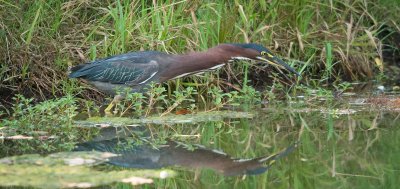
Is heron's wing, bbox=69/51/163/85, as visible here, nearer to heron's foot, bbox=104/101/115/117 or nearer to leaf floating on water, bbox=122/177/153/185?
heron's foot, bbox=104/101/115/117

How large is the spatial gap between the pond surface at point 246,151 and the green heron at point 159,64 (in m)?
0.53

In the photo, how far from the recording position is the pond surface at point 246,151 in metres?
6.06

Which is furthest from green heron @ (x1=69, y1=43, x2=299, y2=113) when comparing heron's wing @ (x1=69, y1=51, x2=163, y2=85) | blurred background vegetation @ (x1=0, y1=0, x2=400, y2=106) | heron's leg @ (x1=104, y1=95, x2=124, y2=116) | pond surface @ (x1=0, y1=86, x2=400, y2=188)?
pond surface @ (x1=0, y1=86, x2=400, y2=188)

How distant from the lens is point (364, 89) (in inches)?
400

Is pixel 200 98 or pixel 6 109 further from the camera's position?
pixel 200 98

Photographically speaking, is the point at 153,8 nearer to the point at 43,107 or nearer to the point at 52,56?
the point at 52,56

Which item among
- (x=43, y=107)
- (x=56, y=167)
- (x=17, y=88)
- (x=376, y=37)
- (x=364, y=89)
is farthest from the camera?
(x=376, y=37)

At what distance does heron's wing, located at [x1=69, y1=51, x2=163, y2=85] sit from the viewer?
28.8ft

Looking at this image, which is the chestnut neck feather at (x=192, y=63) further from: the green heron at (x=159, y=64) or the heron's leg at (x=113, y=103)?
the heron's leg at (x=113, y=103)

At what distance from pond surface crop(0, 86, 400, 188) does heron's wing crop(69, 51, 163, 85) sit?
0.74 metres

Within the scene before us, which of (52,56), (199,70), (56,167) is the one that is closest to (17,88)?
(52,56)

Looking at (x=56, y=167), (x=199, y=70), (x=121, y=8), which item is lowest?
(x=56, y=167)

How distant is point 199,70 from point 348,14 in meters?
2.57

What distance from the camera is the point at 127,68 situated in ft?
29.1
